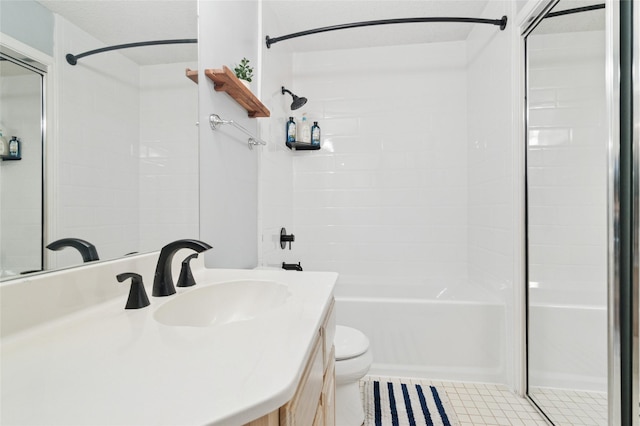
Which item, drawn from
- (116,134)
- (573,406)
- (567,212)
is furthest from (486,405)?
(116,134)

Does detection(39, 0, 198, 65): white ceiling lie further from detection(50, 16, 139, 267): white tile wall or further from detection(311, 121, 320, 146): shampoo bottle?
detection(311, 121, 320, 146): shampoo bottle

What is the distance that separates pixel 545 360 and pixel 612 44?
148 cm

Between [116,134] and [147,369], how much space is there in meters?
0.65

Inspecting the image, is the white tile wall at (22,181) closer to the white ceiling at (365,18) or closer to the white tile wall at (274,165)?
the white tile wall at (274,165)

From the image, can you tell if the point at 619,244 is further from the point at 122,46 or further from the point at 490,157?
the point at 122,46

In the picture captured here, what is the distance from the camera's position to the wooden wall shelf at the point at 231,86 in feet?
4.00

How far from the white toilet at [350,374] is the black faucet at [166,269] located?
85 cm

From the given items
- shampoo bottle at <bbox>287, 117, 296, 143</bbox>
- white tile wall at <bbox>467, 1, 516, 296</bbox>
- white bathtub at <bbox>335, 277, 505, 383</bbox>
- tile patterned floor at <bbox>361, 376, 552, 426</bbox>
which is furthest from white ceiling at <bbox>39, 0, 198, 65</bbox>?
tile patterned floor at <bbox>361, 376, 552, 426</bbox>

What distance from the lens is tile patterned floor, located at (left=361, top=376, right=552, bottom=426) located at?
1.55 m

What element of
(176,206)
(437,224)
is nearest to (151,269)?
(176,206)

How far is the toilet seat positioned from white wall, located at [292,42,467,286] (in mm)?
1135

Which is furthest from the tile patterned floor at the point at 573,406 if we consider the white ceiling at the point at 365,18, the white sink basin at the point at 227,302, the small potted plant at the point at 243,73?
the white ceiling at the point at 365,18

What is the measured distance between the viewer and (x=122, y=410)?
0.36 m

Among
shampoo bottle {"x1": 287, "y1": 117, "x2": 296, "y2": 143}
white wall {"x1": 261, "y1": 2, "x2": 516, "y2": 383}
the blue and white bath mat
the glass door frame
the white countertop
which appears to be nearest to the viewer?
the white countertop
